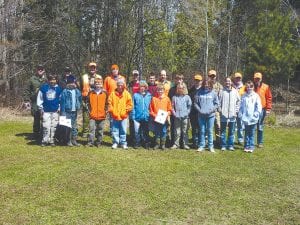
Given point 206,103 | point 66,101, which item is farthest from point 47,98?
point 206,103

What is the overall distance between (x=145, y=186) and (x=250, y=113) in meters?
4.14

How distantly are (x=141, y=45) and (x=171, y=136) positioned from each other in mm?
8911

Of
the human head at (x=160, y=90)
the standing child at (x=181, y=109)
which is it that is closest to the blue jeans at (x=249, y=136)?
the standing child at (x=181, y=109)

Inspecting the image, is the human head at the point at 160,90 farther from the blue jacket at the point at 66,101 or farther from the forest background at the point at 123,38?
the forest background at the point at 123,38

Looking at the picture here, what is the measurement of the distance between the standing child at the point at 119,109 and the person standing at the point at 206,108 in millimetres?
1631

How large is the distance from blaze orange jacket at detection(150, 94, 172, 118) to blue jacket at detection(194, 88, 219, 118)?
671 mm

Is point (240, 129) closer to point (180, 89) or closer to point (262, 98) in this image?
point (262, 98)

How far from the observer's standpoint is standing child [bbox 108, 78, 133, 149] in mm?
10578

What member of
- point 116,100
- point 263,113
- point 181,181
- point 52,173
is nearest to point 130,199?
point 181,181

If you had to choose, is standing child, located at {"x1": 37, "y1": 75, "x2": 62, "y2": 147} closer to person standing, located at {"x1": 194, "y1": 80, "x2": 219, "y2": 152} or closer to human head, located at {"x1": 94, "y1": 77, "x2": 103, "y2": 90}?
human head, located at {"x1": 94, "y1": 77, "x2": 103, "y2": 90}

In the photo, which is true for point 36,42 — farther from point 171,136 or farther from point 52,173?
point 52,173

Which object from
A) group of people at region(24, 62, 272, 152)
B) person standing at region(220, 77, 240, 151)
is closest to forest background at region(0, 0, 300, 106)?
group of people at region(24, 62, 272, 152)

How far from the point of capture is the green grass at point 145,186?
6.53m

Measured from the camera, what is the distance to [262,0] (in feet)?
86.2
